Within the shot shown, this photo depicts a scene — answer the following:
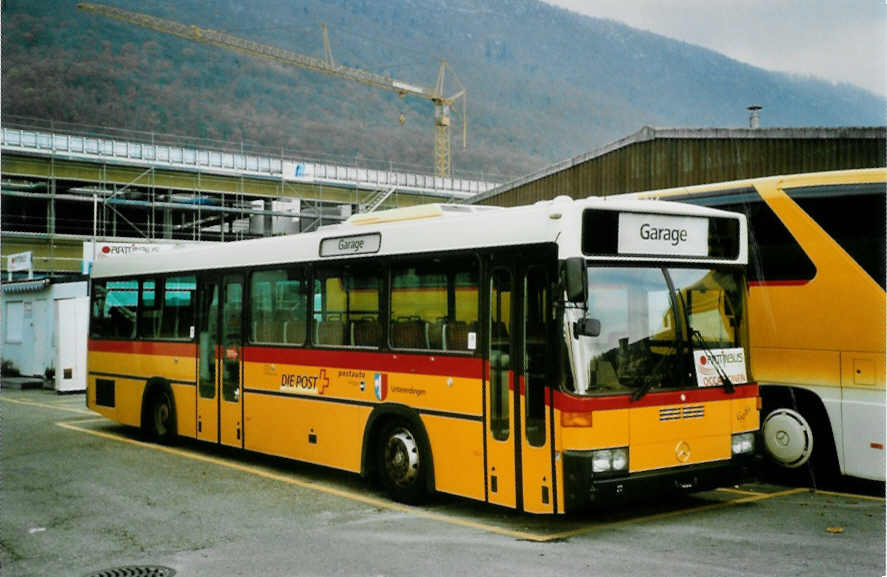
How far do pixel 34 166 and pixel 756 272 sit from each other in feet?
160

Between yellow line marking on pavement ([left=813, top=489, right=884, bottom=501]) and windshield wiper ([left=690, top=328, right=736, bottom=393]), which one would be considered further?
yellow line marking on pavement ([left=813, top=489, right=884, bottom=501])

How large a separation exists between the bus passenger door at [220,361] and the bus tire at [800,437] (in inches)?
261

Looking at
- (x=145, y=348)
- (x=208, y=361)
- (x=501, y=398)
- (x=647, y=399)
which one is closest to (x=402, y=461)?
(x=501, y=398)

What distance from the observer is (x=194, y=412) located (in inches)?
520

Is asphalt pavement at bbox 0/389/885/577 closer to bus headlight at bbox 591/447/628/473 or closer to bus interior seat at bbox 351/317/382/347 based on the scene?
bus headlight at bbox 591/447/628/473

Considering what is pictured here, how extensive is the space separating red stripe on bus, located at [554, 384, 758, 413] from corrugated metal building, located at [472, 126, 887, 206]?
8838 millimetres

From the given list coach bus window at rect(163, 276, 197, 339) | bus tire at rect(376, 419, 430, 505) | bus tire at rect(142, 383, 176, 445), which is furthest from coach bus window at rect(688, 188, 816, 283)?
bus tire at rect(142, 383, 176, 445)

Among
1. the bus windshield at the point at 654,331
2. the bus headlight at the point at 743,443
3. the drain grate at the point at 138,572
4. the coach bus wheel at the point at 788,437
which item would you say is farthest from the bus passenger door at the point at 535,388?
the coach bus wheel at the point at 788,437

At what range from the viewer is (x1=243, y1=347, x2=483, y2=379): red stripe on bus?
8703 mm

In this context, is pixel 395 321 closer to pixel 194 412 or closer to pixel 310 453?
pixel 310 453

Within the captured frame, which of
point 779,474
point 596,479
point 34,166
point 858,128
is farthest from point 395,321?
point 34,166

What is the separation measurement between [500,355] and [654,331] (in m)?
1.39

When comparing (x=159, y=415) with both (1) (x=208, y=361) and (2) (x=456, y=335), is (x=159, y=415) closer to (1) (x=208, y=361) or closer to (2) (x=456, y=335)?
(1) (x=208, y=361)

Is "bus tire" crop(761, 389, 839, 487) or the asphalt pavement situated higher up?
"bus tire" crop(761, 389, 839, 487)
